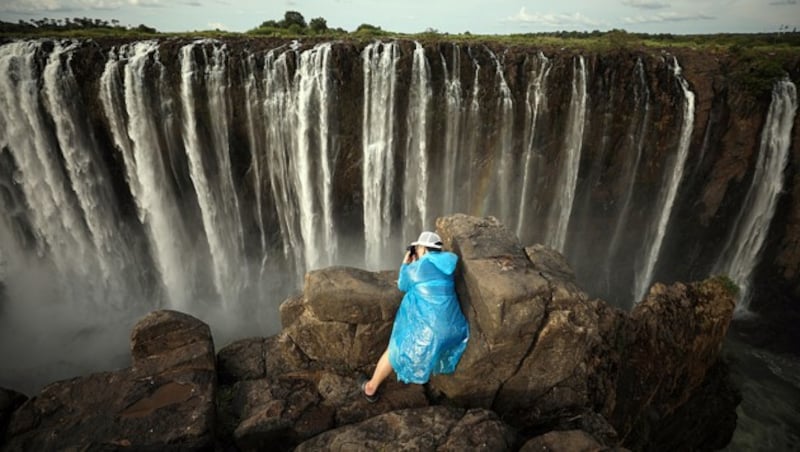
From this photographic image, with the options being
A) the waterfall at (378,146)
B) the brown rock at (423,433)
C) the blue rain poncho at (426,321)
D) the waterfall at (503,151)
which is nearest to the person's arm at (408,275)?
the blue rain poncho at (426,321)

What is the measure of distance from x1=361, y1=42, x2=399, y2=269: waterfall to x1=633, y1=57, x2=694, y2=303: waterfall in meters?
9.66

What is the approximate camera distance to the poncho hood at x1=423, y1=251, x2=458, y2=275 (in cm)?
466

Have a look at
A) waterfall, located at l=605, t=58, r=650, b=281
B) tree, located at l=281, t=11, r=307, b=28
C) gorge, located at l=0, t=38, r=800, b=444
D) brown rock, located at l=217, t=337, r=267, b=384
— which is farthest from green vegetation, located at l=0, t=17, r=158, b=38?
waterfall, located at l=605, t=58, r=650, b=281

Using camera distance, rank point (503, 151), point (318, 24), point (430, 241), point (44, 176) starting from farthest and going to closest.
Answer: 1. point (318, 24)
2. point (503, 151)
3. point (44, 176)
4. point (430, 241)

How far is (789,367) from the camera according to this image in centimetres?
1322

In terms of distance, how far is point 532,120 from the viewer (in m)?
13.8

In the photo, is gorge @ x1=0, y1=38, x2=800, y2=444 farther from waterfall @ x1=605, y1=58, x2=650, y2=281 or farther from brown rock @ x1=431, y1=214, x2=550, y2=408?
brown rock @ x1=431, y1=214, x2=550, y2=408

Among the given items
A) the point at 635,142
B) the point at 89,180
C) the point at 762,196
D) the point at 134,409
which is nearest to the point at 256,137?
the point at 89,180

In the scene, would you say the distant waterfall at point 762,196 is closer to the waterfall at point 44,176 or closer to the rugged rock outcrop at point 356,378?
the rugged rock outcrop at point 356,378

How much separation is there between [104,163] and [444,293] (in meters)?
12.9

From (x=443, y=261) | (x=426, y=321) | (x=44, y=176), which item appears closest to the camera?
(x=426, y=321)

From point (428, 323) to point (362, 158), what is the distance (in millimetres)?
10103

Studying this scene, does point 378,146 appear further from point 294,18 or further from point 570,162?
point 294,18

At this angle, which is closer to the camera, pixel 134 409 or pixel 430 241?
pixel 134 409
